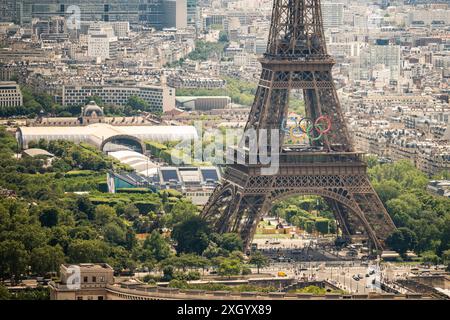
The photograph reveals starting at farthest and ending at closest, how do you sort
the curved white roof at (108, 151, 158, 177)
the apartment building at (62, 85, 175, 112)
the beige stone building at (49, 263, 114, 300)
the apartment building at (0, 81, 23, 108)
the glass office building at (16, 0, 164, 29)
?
1. the glass office building at (16, 0, 164, 29)
2. the apartment building at (62, 85, 175, 112)
3. the apartment building at (0, 81, 23, 108)
4. the curved white roof at (108, 151, 158, 177)
5. the beige stone building at (49, 263, 114, 300)

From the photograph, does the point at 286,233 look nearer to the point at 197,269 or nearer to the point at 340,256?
the point at 340,256

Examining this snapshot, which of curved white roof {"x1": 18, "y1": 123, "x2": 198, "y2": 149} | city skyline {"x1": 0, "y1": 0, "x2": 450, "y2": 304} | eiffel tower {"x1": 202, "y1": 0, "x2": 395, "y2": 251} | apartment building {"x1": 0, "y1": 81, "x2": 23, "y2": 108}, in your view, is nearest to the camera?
city skyline {"x1": 0, "y1": 0, "x2": 450, "y2": 304}

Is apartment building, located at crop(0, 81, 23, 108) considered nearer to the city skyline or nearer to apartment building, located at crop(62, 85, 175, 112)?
the city skyline

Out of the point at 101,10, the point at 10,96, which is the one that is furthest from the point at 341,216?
the point at 101,10

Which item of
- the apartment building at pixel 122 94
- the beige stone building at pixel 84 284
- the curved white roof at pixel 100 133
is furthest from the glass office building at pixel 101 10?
the beige stone building at pixel 84 284

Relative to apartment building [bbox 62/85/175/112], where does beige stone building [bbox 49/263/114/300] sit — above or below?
above

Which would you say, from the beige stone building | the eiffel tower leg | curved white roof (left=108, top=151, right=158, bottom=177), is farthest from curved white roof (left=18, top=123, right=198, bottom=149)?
the beige stone building
